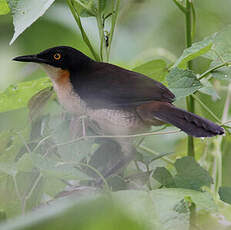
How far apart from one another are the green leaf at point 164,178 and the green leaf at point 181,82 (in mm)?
176

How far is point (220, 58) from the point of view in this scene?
1.13 m

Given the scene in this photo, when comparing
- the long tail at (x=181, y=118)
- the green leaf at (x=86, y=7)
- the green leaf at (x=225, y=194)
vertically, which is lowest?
the green leaf at (x=225, y=194)

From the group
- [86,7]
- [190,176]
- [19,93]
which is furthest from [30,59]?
[190,176]

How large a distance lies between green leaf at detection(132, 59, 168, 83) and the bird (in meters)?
0.08

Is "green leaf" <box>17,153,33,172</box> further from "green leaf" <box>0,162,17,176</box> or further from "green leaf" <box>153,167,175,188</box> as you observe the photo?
"green leaf" <box>153,167,175,188</box>

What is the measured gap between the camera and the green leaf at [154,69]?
1322 mm

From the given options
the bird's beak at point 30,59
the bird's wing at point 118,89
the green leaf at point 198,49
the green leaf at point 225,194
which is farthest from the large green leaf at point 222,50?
the bird's beak at point 30,59

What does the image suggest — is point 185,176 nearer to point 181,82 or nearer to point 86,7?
point 181,82

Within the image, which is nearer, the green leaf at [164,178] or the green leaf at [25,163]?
the green leaf at [25,163]

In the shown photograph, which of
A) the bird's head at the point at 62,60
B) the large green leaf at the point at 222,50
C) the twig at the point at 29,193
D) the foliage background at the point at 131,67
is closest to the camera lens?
the foliage background at the point at 131,67

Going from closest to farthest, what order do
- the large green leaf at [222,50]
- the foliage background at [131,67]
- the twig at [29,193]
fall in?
1. the foliage background at [131,67]
2. the twig at [29,193]
3. the large green leaf at [222,50]

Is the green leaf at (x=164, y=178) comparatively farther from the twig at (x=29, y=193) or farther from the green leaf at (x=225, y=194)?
the twig at (x=29, y=193)

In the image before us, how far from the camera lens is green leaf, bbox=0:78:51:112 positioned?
1329 millimetres

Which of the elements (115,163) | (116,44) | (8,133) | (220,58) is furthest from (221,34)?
(116,44)
